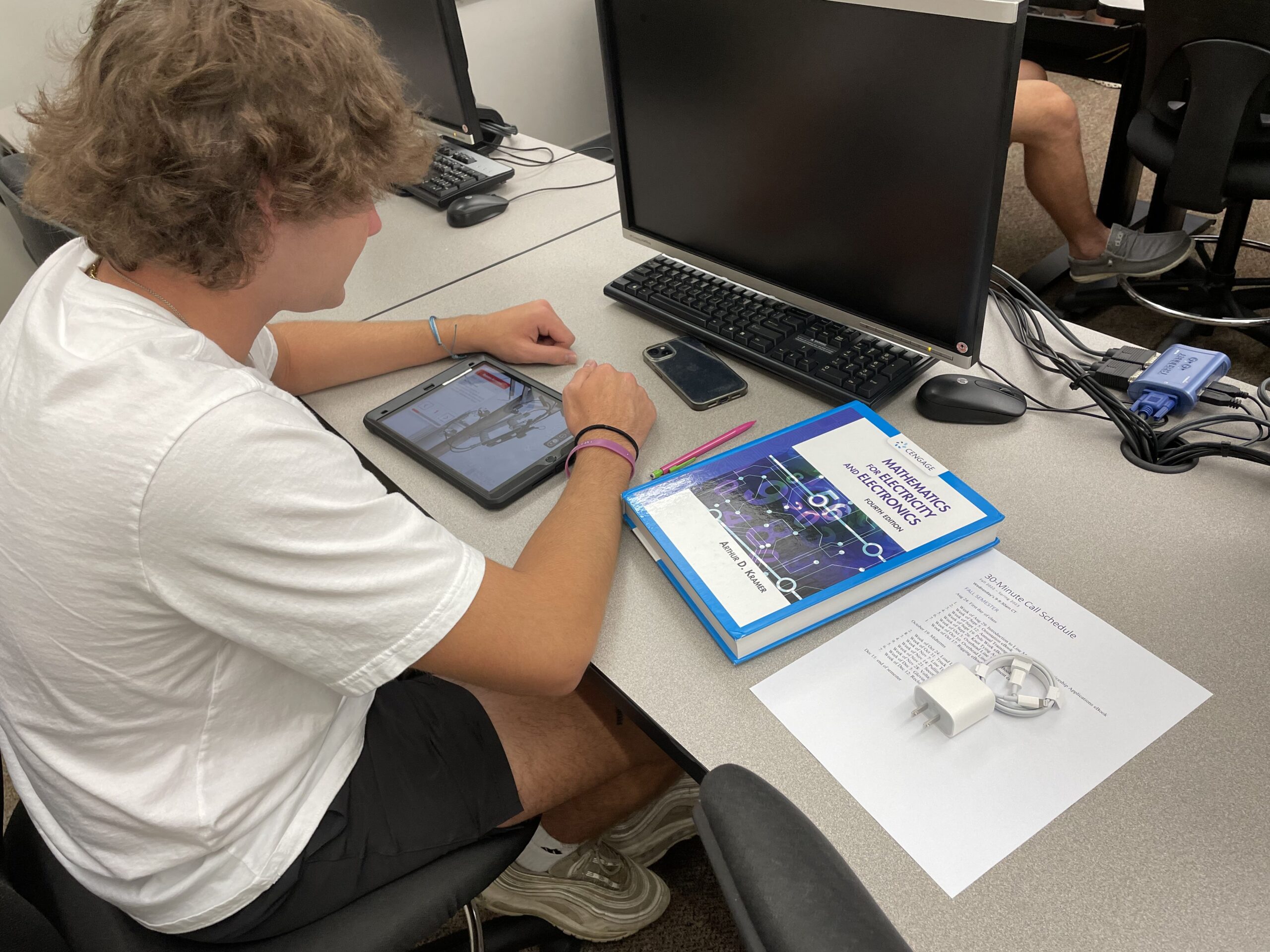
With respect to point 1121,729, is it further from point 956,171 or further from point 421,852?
point 421,852

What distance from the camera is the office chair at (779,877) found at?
38cm

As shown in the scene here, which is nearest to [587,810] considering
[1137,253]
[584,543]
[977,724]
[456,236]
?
[584,543]

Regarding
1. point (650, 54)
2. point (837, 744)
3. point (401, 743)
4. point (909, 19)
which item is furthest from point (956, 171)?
point (401, 743)

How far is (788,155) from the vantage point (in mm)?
995

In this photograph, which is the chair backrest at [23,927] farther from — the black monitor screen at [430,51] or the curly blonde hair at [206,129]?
the black monitor screen at [430,51]

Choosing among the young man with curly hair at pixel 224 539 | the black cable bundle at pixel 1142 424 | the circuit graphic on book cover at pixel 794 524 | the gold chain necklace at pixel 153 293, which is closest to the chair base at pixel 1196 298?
the black cable bundle at pixel 1142 424

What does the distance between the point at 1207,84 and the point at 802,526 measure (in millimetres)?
1420

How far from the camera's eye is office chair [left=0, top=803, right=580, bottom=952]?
2.53ft

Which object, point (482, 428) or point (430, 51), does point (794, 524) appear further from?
point (430, 51)

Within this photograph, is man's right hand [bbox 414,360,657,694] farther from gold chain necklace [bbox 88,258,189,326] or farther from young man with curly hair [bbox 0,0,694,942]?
gold chain necklace [bbox 88,258,189,326]

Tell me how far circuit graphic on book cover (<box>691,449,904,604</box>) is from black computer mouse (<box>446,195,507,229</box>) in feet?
2.71

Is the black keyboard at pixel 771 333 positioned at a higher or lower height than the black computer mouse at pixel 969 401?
higher

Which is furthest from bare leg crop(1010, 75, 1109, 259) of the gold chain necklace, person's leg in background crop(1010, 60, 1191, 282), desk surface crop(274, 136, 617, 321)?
the gold chain necklace

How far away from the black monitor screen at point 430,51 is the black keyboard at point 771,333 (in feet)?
1.69
